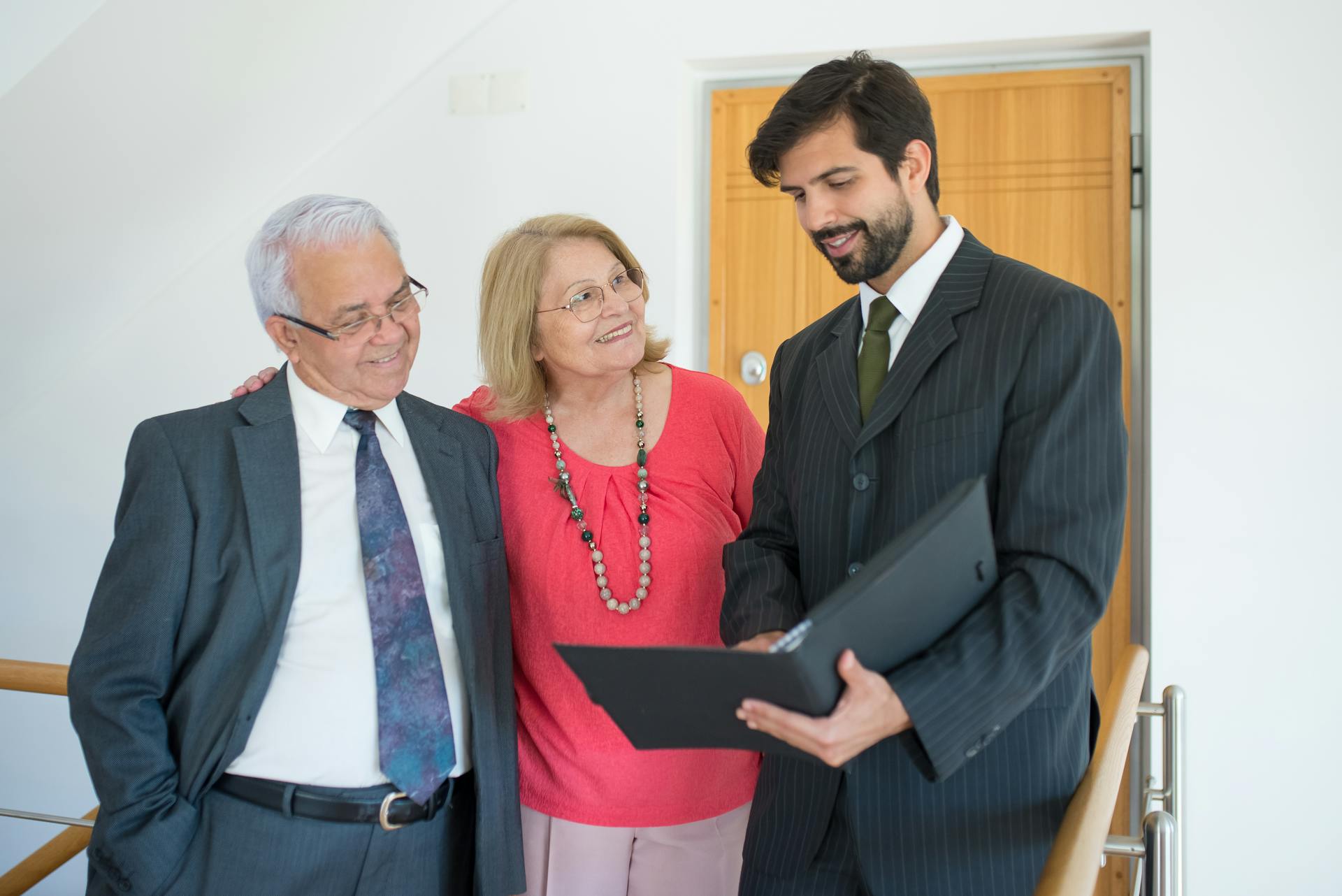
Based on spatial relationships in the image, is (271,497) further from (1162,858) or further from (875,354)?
(1162,858)

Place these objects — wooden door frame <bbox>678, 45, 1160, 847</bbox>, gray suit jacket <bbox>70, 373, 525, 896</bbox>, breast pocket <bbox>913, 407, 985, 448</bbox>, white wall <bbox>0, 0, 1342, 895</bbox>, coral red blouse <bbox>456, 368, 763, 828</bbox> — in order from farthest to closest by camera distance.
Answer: wooden door frame <bbox>678, 45, 1160, 847</bbox> < white wall <bbox>0, 0, 1342, 895</bbox> < coral red blouse <bbox>456, 368, 763, 828</bbox> < gray suit jacket <bbox>70, 373, 525, 896</bbox> < breast pocket <bbox>913, 407, 985, 448</bbox>

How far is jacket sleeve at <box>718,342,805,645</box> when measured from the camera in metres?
1.51

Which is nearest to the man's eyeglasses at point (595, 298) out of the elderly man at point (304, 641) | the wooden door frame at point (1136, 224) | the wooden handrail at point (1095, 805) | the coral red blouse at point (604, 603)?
the coral red blouse at point (604, 603)

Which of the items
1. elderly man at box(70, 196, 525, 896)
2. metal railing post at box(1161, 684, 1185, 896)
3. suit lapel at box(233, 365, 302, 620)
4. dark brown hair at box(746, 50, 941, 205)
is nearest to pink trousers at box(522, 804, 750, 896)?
elderly man at box(70, 196, 525, 896)

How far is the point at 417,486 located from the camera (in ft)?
5.91

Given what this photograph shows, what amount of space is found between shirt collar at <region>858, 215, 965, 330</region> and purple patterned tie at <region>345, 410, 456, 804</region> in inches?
31.1

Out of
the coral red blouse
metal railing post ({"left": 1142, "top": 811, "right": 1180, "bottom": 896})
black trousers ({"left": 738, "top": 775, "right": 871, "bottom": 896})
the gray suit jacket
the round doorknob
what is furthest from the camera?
the round doorknob

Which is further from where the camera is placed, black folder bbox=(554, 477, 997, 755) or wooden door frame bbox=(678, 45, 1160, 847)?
wooden door frame bbox=(678, 45, 1160, 847)

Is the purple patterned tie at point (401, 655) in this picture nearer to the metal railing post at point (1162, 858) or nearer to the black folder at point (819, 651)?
the black folder at point (819, 651)

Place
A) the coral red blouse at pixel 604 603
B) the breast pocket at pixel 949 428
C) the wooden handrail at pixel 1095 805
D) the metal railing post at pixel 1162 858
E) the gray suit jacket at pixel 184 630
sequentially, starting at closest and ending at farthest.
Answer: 1. the wooden handrail at pixel 1095 805
2. the metal railing post at pixel 1162 858
3. the breast pocket at pixel 949 428
4. the gray suit jacket at pixel 184 630
5. the coral red blouse at pixel 604 603

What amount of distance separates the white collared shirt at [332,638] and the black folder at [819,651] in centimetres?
52

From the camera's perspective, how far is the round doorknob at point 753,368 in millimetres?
3400

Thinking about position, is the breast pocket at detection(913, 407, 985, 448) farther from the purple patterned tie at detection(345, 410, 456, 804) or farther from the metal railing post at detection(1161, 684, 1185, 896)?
the purple patterned tie at detection(345, 410, 456, 804)

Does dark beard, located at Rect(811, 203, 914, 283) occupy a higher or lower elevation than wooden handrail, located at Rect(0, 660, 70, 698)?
higher
